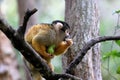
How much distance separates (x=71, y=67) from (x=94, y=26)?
18.6 inches

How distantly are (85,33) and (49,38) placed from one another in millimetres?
294

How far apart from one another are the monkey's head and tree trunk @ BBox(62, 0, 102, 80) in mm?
51

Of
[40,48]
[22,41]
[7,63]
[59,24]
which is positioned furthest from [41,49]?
[7,63]

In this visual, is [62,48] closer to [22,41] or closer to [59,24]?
[59,24]

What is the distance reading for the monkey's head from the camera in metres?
2.50

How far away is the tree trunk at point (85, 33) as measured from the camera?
2.40 m

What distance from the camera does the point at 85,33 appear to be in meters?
2.44

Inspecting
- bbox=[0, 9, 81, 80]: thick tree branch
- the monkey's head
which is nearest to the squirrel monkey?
the monkey's head

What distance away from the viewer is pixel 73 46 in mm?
2461

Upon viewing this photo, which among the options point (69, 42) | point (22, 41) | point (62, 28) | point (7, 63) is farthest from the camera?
point (7, 63)

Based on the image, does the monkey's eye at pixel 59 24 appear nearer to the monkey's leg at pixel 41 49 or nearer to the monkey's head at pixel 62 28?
the monkey's head at pixel 62 28

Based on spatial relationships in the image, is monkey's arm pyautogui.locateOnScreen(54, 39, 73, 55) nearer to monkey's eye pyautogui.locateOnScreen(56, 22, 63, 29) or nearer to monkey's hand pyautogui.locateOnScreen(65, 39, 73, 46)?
monkey's hand pyautogui.locateOnScreen(65, 39, 73, 46)

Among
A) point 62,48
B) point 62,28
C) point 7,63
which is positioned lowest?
point 7,63

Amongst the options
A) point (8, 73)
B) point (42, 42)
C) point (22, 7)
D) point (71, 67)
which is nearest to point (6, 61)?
point (8, 73)
